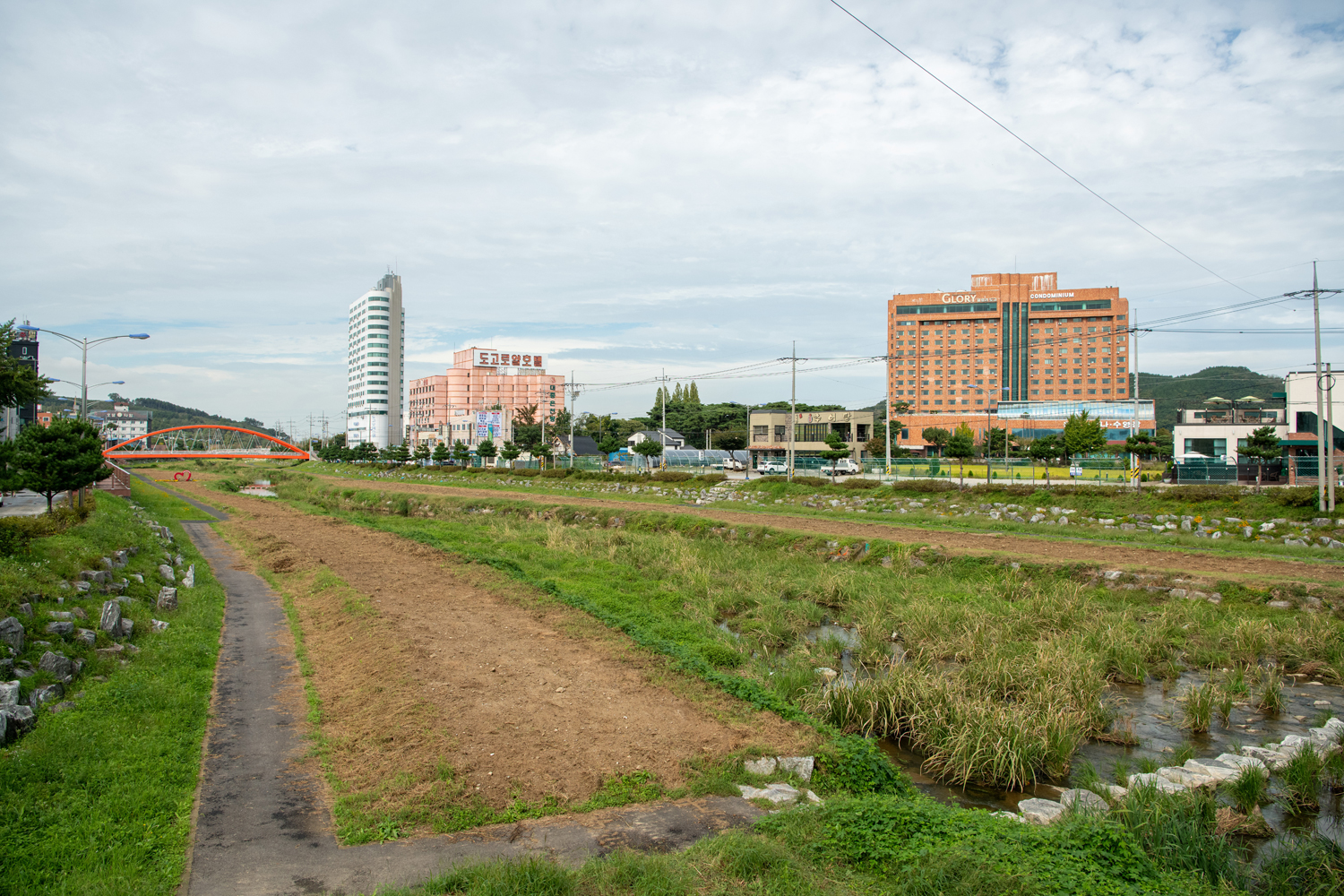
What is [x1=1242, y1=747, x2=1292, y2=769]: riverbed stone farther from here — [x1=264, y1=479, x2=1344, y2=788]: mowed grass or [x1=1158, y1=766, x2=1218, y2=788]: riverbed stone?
[x1=264, y1=479, x2=1344, y2=788]: mowed grass

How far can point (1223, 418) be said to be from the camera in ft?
198

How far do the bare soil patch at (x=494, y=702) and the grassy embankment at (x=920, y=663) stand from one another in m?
0.82

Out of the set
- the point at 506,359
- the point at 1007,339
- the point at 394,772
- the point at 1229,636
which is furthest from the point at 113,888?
the point at 506,359

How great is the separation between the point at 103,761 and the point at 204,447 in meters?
190

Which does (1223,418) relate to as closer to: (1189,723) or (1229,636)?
(1229,636)

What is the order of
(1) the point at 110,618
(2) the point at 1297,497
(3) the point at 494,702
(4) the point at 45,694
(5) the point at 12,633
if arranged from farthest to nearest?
1. (2) the point at 1297,497
2. (1) the point at 110,618
3. (3) the point at 494,702
4. (5) the point at 12,633
5. (4) the point at 45,694

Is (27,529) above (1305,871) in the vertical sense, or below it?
above

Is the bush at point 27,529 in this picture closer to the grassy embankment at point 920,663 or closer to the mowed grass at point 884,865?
the grassy embankment at point 920,663

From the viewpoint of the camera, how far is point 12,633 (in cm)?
922

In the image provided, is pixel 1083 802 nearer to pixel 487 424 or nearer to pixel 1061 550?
pixel 1061 550

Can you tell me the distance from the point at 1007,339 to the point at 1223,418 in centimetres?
7688

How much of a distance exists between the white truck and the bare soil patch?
36.7 meters

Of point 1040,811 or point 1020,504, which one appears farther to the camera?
point 1020,504

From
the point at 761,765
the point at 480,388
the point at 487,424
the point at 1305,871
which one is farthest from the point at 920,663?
the point at 480,388
